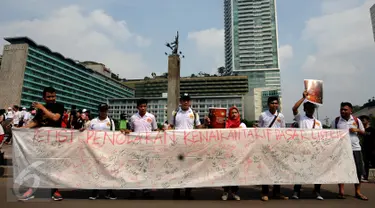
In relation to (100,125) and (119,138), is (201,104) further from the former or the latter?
(119,138)

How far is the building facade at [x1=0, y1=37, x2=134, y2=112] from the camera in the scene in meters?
74.1

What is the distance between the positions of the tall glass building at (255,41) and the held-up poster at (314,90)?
117 meters

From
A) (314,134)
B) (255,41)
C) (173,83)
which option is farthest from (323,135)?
(255,41)

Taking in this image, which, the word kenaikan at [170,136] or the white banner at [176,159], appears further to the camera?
the word kenaikan at [170,136]

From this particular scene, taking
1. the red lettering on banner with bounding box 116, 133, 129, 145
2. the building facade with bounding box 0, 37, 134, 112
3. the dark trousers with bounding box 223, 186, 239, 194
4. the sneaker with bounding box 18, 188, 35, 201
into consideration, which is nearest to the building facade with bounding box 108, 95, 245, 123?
the building facade with bounding box 0, 37, 134, 112

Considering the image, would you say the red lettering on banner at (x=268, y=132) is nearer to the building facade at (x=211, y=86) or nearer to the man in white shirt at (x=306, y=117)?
the man in white shirt at (x=306, y=117)

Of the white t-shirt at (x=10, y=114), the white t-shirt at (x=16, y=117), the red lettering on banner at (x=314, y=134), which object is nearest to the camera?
the red lettering on banner at (x=314, y=134)

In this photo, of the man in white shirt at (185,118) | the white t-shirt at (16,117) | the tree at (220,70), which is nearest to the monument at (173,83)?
the white t-shirt at (16,117)

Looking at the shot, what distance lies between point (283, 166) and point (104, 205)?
313 cm

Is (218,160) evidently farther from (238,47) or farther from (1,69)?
(238,47)

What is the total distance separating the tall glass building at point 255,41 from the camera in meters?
118

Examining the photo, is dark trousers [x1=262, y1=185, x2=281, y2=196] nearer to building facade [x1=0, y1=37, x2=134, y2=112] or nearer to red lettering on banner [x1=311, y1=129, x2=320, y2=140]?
red lettering on banner [x1=311, y1=129, x2=320, y2=140]

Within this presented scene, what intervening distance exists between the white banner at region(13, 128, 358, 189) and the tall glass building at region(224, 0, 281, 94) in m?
117

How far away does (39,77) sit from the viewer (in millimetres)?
82312
